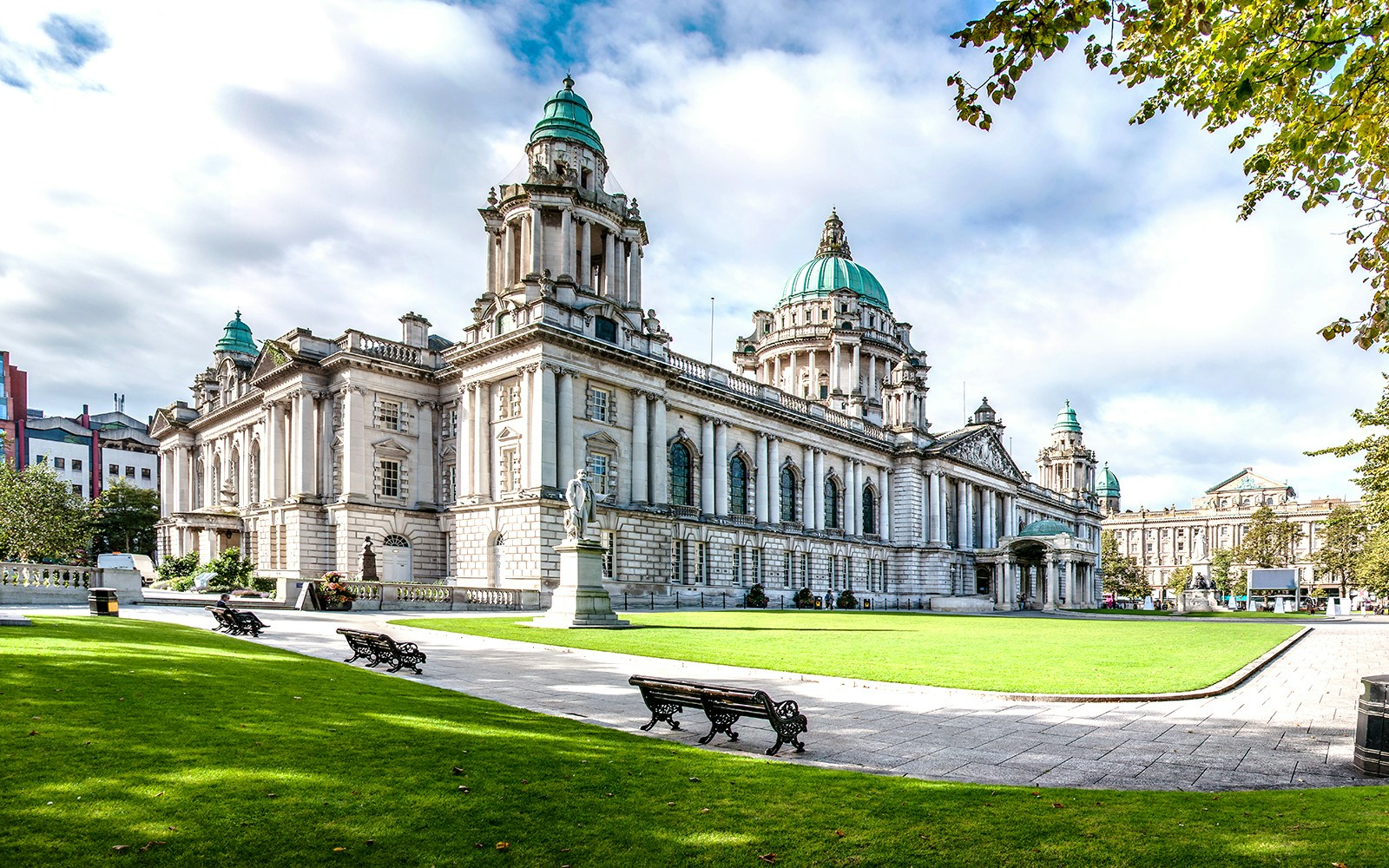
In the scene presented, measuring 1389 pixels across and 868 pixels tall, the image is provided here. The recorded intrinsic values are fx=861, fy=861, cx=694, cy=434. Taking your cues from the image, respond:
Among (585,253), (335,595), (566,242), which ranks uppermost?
(566,242)

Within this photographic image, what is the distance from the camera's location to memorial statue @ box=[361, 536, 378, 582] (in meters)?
44.7

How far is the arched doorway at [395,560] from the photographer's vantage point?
46.0 metres

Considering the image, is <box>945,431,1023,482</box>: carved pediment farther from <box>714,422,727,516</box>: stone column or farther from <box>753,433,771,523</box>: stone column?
<box>714,422,727,516</box>: stone column

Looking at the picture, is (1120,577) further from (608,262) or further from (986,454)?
(608,262)

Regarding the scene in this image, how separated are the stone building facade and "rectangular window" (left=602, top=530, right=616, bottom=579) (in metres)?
128

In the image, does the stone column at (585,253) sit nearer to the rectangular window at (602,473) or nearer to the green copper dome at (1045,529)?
the rectangular window at (602,473)

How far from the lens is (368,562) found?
45.0 meters

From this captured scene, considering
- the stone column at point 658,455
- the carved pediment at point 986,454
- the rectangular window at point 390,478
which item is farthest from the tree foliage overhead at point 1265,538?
the rectangular window at point 390,478

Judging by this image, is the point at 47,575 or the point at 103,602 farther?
the point at 47,575

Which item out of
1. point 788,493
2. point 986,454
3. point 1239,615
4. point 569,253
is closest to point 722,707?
point 569,253

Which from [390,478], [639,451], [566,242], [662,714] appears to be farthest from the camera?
[566,242]

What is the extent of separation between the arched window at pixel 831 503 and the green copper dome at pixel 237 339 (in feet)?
157

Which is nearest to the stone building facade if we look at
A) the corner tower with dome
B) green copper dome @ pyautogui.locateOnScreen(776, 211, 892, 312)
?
green copper dome @ pyautogui.locateOnScreen(776, 211, 892, 312)

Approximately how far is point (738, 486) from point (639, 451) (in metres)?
13.1
